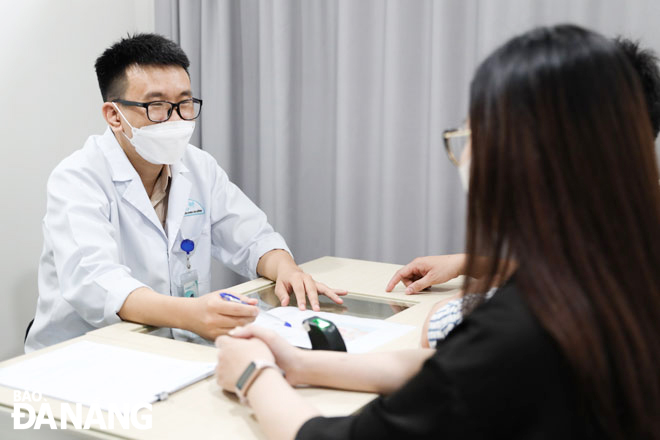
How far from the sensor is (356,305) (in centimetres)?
157

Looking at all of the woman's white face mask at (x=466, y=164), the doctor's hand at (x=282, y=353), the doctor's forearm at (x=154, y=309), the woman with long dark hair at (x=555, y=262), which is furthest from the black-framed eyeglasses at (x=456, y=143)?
the doctor's forearm at (x=154, y=309)

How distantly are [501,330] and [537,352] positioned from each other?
0.13 ft

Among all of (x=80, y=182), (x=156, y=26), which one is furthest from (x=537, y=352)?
(x=156, y=26)

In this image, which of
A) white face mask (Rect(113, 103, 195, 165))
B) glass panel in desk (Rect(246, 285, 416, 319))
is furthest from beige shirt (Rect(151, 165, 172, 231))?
glass panel in desk (Rect(246, 285, 416, 319))

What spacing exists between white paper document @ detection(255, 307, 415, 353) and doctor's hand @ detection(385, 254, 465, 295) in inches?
10.3

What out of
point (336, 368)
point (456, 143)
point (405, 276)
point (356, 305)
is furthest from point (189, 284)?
point (456, 143)

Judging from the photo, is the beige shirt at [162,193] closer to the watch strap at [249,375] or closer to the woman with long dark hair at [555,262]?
the watch strap at [249,375]

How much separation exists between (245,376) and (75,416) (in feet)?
0.86

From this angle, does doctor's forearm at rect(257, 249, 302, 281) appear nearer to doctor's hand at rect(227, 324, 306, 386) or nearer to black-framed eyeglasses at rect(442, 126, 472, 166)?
doctor's hand at rect(227, 324, 306, 386)

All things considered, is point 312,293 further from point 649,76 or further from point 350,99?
point 350,99

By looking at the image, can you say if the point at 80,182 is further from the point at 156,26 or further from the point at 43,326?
the point at 156,26

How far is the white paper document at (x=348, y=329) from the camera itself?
1.26 m

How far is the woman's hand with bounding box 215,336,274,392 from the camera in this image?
3.22ft

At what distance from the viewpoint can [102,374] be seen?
3.60 feet
